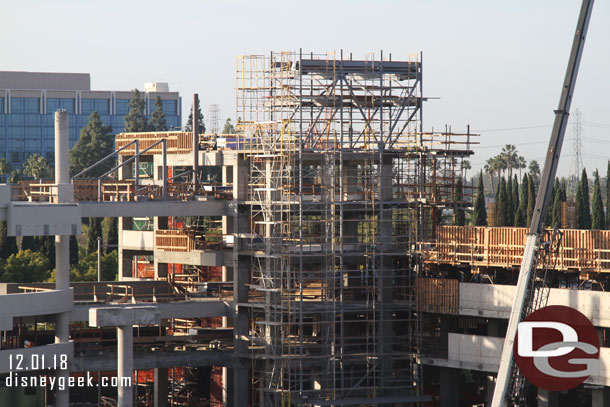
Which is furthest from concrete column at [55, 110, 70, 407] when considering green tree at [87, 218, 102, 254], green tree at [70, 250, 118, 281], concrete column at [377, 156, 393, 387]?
green tree at [87, 218, 102, 254]

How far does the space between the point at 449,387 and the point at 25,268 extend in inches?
1828

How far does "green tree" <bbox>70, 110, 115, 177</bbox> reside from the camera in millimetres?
155375

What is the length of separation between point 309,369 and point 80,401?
24.1 meters

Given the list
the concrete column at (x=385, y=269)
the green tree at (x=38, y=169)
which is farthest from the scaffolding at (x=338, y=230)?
the green tree at (x=38, y=169)

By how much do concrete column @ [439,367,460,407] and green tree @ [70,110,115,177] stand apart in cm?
9413

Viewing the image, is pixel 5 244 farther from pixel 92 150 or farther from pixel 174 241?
pixel 92 150

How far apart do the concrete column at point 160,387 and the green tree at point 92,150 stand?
81602 millimetres

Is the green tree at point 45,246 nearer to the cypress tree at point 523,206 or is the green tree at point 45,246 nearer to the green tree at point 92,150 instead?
the green tree at point 92,150

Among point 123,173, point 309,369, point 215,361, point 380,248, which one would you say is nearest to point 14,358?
point 215,361

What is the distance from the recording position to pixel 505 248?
60.0 m

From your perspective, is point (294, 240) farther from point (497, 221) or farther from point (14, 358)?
point (497, 221)

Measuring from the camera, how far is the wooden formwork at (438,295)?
6272 cm

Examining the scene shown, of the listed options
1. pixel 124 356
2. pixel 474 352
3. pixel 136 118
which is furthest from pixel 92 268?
pixel 136 118

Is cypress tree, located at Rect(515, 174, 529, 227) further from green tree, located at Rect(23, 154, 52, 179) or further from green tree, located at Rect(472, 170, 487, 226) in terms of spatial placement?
green tree, located at Rect(23, 154, 52, 179)
